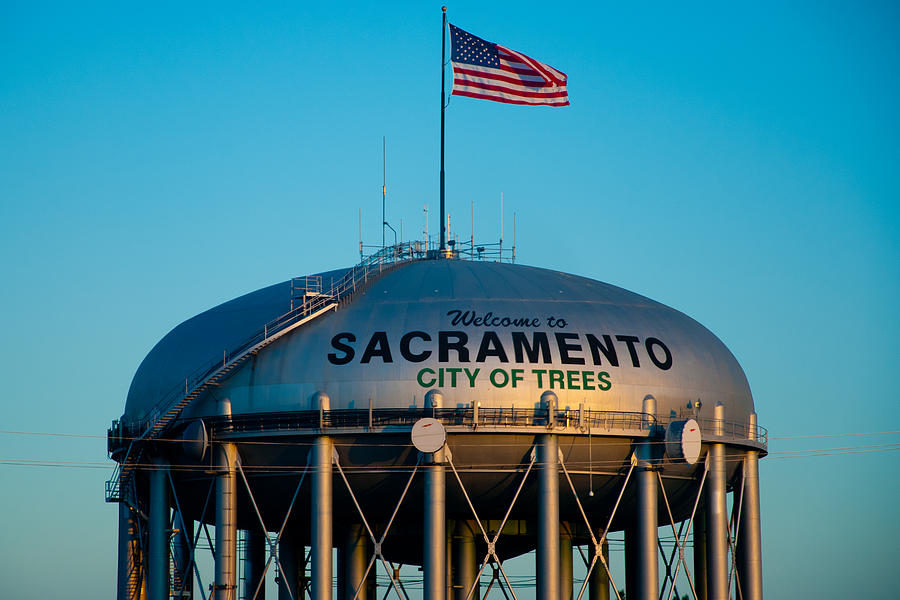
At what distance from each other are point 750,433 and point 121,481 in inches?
931

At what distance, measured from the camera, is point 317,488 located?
2408 inches

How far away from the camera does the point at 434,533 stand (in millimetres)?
60531

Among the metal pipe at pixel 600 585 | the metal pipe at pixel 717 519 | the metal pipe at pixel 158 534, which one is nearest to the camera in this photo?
the metal pipe at pixel 717 519

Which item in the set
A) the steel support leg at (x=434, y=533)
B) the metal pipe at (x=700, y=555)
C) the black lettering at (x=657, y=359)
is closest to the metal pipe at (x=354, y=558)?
the steel support leg at (x=434, y=533)

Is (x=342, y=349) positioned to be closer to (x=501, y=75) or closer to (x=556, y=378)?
(x=556, y=378)

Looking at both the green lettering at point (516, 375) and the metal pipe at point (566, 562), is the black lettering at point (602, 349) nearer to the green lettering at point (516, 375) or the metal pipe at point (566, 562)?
the green lettering at point (516, 375)

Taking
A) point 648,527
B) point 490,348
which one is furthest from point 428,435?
point 648,527

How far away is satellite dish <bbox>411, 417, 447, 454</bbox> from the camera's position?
60.1 metres

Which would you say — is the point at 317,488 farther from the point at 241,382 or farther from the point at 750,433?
the point at 750,433

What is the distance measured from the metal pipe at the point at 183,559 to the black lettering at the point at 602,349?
16.2 meters

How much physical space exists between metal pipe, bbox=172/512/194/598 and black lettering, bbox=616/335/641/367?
56.7 feet

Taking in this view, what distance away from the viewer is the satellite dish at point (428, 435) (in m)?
60.1

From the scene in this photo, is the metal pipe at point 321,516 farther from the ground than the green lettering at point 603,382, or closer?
closer

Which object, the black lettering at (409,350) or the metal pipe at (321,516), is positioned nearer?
the metal pipe at (321,516)
